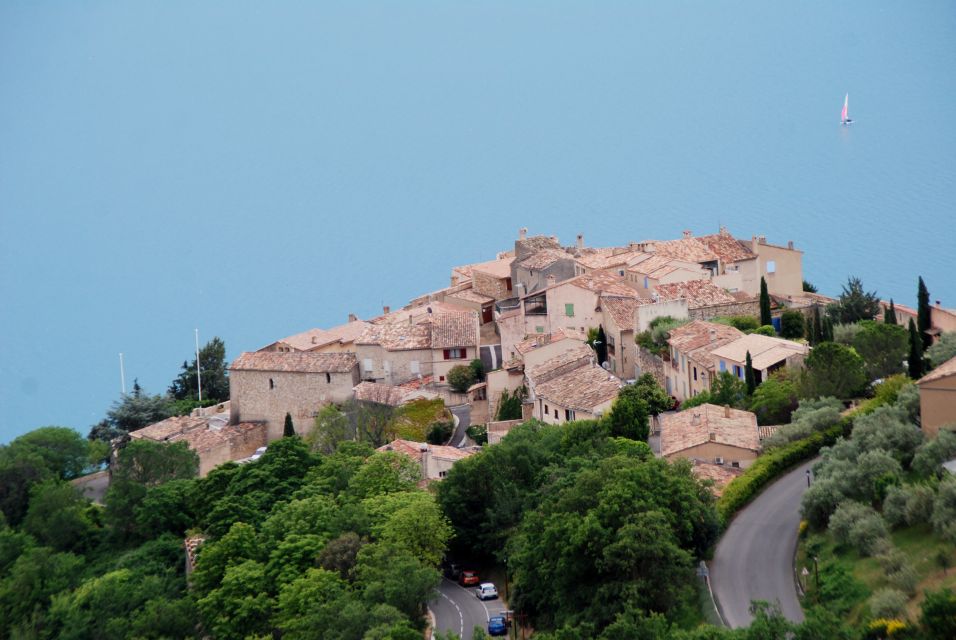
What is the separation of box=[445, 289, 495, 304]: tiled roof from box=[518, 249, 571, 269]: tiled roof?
179 centimetres

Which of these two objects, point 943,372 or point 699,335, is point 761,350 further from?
point 943,372

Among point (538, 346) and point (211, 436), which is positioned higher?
point (538, 346)

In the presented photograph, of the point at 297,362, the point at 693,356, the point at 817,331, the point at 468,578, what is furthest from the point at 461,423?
the point at 468,578

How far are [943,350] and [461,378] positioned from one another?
1607 centimetres

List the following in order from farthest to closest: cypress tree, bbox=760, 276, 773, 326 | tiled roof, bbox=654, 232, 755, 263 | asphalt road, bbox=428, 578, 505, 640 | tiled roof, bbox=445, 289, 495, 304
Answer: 1. tiled roof, bbox=445, 289, 495, 304
2. tiled roof, bbox=654, 232, 755, 263
3. cypress tree, bbox=760, 276, 773, 326
4. asphalt road, bbox=428, 578, 505, 640

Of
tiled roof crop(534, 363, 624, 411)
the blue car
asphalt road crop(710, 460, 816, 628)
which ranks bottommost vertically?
the blue car

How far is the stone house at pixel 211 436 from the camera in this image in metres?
45.7

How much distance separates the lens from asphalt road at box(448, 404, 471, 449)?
42.2 metres

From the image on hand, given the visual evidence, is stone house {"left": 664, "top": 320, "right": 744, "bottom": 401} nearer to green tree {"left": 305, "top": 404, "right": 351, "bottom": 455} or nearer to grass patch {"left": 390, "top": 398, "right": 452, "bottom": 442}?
grass patch {"left": 390, "top": 398, "right": 452, "bottom": 442}

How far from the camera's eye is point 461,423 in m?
44.0

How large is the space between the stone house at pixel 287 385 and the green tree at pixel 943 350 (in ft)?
61.8

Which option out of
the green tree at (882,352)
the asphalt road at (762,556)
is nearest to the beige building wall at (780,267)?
the green tree at (882,352)

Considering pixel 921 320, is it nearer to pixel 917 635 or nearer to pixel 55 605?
pixel 917 635

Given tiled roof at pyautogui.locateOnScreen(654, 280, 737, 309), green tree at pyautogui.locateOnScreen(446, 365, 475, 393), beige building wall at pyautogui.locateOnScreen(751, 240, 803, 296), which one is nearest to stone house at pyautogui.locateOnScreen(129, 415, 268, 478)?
green tree at pyautogui.locateOnScreen(446, 365, 475, 393)
